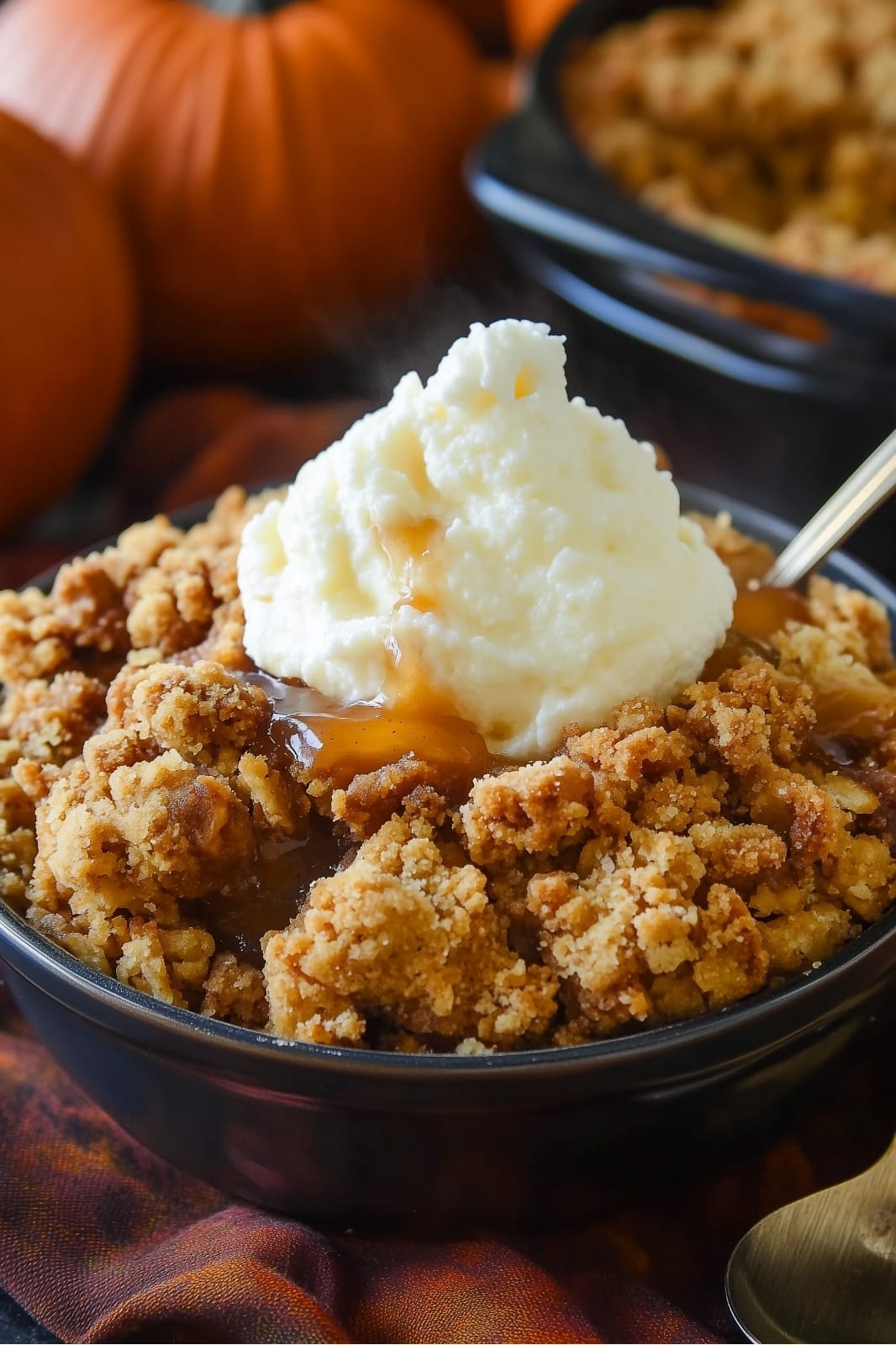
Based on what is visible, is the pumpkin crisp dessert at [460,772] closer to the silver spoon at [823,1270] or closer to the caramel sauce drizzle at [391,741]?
the caramel sauce drizzle at [391,741]

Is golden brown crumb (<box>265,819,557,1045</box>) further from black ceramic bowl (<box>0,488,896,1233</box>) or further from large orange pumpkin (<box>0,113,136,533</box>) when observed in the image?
large orange pumpkin (<box>0,113,136,533</box>)

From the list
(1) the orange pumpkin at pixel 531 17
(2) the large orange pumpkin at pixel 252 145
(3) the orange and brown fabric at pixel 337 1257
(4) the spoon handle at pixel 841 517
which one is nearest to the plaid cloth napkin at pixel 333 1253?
(3) the orange and brown fabric at pixel 337 1257

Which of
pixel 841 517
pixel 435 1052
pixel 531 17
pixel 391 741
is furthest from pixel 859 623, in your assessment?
pixel 531 17

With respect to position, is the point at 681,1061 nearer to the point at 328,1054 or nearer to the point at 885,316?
the point at 328,1054

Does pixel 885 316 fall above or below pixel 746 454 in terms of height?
above

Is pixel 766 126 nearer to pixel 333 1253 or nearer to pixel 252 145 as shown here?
pixel 252 145

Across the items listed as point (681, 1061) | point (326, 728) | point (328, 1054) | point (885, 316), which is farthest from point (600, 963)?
point (885, 316)

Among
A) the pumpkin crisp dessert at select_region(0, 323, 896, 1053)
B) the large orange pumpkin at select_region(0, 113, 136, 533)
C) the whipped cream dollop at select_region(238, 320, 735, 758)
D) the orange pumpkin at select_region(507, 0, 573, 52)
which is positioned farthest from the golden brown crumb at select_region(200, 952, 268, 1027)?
the orange pumpkin at select_region(507, 0, 573, 52)

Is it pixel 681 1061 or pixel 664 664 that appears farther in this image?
pixel 664 664
